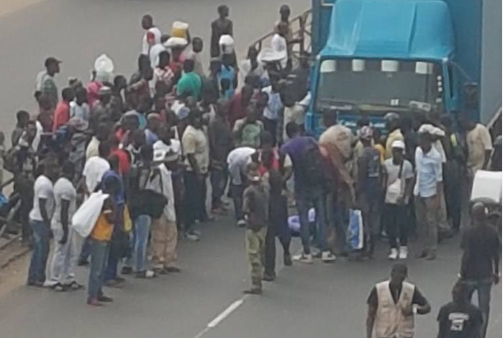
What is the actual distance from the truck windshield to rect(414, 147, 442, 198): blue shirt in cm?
175

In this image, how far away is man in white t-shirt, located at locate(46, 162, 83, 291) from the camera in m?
19.4

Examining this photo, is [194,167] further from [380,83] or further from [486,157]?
[486,157]

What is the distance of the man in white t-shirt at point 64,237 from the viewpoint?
1936cm

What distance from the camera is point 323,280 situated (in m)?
20.4

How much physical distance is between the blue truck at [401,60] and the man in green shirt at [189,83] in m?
1.79

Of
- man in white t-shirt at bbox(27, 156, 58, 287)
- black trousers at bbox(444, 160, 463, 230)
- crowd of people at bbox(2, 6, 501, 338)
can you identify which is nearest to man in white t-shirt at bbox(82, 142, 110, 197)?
crowd of people at bbox(2, 6, 501, 338)

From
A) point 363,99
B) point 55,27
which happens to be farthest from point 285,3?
point 363,99

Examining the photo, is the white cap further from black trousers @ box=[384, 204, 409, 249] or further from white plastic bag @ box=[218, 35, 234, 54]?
white plastic bag @ box=[218, 35, 234, 54]

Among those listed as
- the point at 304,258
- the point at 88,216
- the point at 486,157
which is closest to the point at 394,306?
the point at 88,216

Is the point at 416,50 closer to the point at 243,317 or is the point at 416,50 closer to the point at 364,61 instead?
the point at 364,61

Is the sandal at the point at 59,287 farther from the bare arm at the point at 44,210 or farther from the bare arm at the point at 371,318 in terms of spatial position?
the bare arm at the point at 371,318

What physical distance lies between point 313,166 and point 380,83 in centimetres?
232

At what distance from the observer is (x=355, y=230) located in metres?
20.9

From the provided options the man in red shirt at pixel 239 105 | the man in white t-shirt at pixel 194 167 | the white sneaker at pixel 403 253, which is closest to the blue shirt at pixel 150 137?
the man in white t-shirt at pixel 194 167
